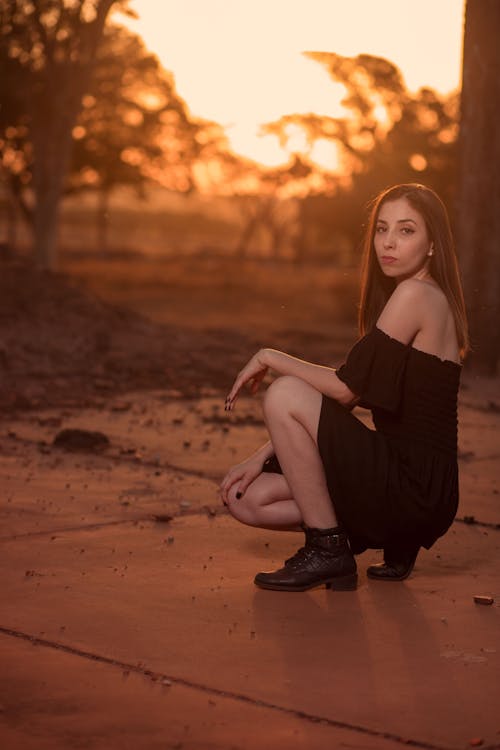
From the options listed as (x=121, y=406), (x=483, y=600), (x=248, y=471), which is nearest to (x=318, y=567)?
(x=248, y=471)

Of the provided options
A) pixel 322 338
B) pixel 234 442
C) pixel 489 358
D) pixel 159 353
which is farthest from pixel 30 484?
pixel 322 338

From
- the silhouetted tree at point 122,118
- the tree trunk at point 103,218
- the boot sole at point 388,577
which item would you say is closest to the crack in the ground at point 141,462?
the boot sole at point 388,577

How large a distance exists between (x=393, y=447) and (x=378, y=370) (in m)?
0.30

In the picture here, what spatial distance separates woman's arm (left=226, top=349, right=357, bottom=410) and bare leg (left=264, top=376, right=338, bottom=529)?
0.15 ft

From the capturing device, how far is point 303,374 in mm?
5223

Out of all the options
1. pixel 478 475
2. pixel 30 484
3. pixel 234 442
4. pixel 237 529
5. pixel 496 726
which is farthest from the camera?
pixel 234 442

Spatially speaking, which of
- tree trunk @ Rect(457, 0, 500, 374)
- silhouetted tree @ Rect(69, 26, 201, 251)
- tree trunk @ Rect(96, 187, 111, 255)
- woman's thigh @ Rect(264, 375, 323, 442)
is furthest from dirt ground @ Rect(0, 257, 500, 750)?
tree trunk @ Rect(96, 187, 111, 255)

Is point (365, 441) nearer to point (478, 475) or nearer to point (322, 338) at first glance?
point (478, 475)

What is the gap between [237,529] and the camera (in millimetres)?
6414

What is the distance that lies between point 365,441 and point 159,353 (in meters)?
8.22

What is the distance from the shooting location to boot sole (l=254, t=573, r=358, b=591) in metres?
5.25

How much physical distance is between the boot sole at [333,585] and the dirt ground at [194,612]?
0.04 m

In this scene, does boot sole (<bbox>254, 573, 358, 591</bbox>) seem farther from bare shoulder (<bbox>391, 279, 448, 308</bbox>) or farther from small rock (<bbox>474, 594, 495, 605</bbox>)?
bare shoulder (<bbox>391, 279, 448, 308</bbox>)

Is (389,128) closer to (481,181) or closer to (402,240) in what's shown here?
(481,181)
